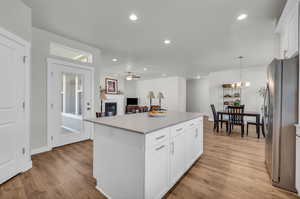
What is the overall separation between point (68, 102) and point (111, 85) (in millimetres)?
4694

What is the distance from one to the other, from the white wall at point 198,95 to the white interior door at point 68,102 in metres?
7.62

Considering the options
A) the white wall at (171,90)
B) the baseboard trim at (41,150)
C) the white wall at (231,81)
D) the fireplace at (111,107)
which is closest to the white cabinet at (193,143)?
the baseboard trim at (41,150)

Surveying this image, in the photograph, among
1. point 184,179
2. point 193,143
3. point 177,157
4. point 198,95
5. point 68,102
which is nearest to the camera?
point 177,157

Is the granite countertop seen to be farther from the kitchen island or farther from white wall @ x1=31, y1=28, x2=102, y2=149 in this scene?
white wall @ x1=31, y1=28, x2=102, y2=149

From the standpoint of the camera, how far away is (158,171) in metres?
1.48

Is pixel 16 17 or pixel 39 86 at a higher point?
pixel 16 17

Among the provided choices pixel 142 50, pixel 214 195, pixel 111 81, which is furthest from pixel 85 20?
pixel 111 81

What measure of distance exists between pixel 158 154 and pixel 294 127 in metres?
1.78

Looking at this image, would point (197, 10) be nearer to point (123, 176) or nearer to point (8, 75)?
point (123, 176)

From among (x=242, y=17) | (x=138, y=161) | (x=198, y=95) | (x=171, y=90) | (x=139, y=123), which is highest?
(x=242, y=17)

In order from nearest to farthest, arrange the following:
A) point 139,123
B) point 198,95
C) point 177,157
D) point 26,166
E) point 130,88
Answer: point 139,123 < point 177,157 < point 26,166 < point 198,95 < point 130,88

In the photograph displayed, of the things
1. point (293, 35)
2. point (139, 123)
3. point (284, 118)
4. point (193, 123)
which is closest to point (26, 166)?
point (139, 123)

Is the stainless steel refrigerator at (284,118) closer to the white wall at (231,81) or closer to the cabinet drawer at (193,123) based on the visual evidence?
the cabinet drawer at (193,123)

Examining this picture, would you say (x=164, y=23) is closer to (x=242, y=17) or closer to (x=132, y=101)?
(x=242, y=17)
